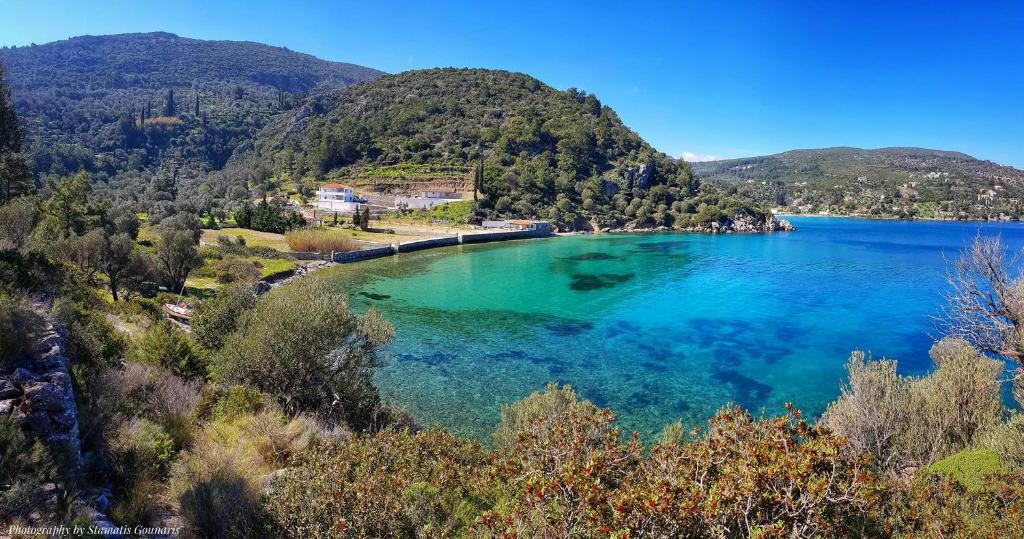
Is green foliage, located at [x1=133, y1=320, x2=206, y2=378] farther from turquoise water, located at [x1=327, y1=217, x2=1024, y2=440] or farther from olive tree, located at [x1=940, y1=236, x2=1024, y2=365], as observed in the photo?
olive tree, located at [x1=940, y1=236, x2=1024, y2=365]

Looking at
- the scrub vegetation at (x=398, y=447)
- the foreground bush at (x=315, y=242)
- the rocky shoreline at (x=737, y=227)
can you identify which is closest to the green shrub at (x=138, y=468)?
the scrub vegetation at (x=398, y=447)

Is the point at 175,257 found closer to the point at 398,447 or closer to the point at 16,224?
the point at 16,224

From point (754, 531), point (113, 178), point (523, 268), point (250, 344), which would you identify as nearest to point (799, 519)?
point (754, 531)

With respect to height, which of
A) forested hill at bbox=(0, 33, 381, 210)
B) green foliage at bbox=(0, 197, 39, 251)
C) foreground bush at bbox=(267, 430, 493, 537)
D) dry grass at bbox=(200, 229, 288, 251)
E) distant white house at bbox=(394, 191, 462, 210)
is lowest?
dry grass at bbox=(200, 229, 288, 251)

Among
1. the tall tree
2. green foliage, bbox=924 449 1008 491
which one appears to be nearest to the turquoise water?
green foliage, bbox=924 449 1008 491

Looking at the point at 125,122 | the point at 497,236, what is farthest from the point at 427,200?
the point at 125,122

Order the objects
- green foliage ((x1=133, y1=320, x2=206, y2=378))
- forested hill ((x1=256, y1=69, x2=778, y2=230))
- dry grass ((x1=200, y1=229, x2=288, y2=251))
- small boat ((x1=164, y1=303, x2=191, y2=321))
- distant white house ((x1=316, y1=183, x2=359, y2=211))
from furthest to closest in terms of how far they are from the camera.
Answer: forested hill ((x1=256, y1=69, x2=778, y2=230))
distant white house ((x1=316, y1=183, x2=359, y2=211))
dry grass ((x1=200, y1=229, x2=288, y2=251))
small boat ((x1=164, y1=303, x2=191, y2=321))
green foliage ((x1=133, y1=320, x2=206, y2=378))

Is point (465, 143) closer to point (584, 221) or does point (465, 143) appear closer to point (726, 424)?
point (584, 221)
